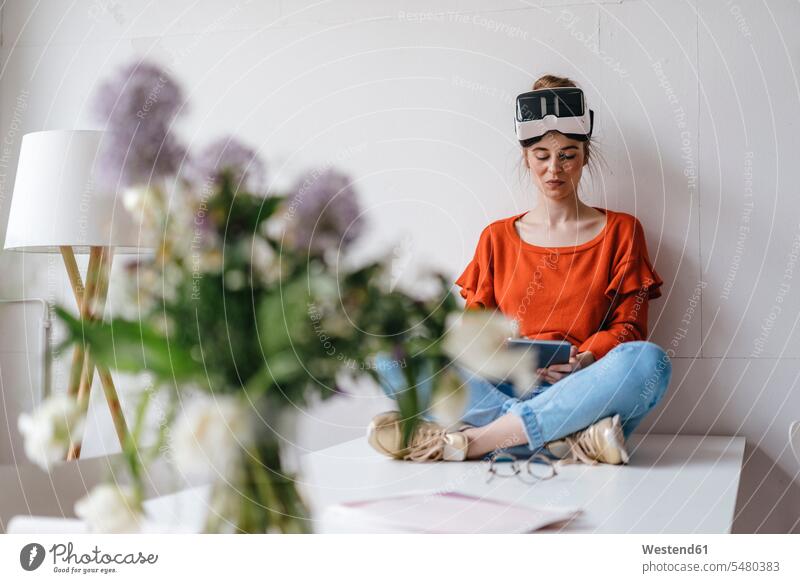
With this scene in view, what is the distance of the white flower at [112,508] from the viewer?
9.4 inches

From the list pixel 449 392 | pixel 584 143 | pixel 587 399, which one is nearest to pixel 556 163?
pixel 584 143

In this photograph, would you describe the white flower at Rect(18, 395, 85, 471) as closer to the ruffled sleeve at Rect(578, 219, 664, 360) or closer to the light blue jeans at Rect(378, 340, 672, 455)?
the light blue jeans at Rect(378, 340, 672, 455)

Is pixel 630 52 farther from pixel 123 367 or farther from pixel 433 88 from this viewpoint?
pixel 123 367

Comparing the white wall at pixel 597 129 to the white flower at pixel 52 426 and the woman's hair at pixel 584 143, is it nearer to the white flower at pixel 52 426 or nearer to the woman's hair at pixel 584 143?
the woman's hair at pixel 584 143

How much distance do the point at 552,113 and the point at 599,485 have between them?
41cm

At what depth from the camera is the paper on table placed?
51cm

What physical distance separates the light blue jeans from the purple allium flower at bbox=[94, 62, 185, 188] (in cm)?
57

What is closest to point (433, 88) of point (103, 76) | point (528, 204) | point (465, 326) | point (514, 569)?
point (528, 204)

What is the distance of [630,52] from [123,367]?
2.87ft

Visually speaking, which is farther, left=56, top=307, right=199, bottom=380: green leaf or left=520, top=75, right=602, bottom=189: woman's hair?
left=520, top=75, right=602, bottom=189: woman's hair

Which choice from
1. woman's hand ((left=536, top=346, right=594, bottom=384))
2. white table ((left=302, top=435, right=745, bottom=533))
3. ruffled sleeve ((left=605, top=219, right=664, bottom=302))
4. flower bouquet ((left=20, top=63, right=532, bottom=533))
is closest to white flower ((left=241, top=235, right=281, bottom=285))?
flower bouquet ((left=20, top=63, right=532, bottom=533))

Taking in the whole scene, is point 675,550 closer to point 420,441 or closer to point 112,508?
point 420,441

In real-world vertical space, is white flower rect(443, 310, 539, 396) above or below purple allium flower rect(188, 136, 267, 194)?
below

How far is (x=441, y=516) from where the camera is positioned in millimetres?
557
